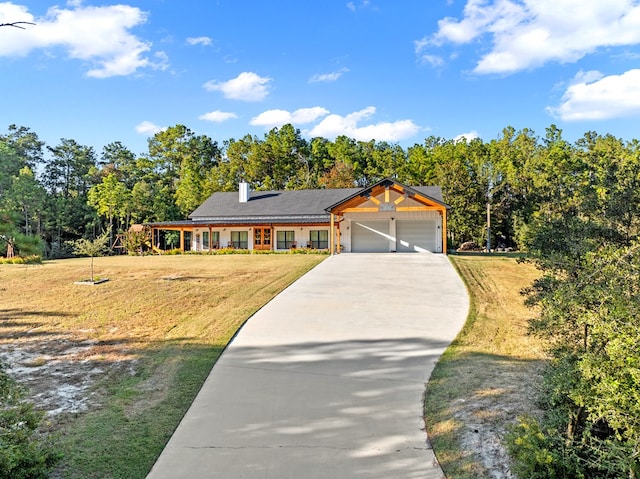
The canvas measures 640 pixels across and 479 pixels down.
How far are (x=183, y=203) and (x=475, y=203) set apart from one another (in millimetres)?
28617

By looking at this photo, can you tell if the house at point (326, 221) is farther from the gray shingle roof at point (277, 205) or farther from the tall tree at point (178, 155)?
the tall tree at point (178, 155)

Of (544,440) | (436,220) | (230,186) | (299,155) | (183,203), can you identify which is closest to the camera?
(544,440)

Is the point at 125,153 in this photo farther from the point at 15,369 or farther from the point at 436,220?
the point at 15,369

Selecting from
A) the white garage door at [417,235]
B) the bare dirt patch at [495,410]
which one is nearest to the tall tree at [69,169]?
the white garage door at [417,235]

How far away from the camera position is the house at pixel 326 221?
996 inches

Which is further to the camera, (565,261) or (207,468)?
(565,261)

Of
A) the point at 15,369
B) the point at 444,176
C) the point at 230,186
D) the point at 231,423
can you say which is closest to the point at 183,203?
the point at 230,186

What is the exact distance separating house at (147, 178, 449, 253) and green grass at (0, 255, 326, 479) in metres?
8.32

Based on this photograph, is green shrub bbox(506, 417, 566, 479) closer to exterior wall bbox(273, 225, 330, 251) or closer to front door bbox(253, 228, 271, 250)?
exterior wall bbox(273, 225, 330, 251)

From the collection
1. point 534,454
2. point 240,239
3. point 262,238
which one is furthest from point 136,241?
point 534,454

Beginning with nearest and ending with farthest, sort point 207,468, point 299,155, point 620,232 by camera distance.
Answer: point 207,468
point 620,232
point 299,155

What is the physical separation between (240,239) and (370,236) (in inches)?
390

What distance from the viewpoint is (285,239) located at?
30.2 m

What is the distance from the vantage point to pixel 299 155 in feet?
181
